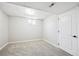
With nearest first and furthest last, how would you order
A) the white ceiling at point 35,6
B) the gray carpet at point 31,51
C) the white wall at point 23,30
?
the white ceiling at point 35,6 < the gray carpet at point 31,51 < the white wall at point 23,30

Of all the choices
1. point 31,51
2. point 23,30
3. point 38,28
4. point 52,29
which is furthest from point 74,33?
point 23,30

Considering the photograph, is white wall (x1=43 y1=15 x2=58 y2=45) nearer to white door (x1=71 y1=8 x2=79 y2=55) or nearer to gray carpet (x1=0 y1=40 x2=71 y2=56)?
gray carpet (x1=0 y1=40 x2=71 y2=56)

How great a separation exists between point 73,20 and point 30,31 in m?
3.75

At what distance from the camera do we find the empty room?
94.1 inches

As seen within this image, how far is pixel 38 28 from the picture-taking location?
5676 millimetres

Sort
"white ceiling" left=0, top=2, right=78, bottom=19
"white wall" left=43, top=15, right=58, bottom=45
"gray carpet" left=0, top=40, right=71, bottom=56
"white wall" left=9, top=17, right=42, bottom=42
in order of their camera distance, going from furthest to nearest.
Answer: "white wall" left=9, top=17, right=42, bottom=42
"white wall" left=43, top=15, right=58, bottom=45
"gray carpet" left=0, top=40, right=71, bottom=56
"white ceiling" left=0, top=2, right=78, bottom=19

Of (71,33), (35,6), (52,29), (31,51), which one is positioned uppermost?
(35,6)

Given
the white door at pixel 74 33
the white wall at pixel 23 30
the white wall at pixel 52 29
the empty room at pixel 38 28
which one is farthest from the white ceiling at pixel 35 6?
the white wall at pixel 23 30

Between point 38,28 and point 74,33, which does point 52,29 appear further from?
point 38,28

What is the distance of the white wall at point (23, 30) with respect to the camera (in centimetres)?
441

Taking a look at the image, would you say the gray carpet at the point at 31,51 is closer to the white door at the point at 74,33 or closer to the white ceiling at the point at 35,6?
the white door at the point at 74,33

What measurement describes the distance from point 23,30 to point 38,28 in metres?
1.59

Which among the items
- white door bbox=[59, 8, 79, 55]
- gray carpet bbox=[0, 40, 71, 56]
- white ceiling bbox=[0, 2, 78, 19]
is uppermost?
white ceiling bbox=[0, 2, 78, 19]

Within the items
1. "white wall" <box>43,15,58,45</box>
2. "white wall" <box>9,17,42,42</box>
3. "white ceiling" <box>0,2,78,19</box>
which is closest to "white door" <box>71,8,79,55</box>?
"white ceiling" <box>0,2,78,19</box>
